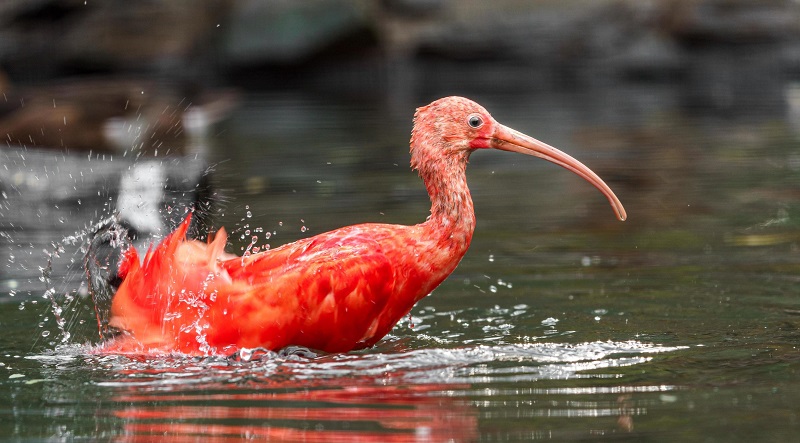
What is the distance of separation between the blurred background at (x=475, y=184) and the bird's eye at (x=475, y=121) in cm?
106

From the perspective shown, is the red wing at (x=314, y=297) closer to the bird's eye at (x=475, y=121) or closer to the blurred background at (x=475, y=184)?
the blurred background at (x=475, y=184)

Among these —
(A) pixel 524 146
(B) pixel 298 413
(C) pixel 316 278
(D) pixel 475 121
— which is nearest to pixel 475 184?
(A) pixel 524 146

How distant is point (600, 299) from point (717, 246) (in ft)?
5.37

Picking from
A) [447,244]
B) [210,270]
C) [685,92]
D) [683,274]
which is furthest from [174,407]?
[685,92]

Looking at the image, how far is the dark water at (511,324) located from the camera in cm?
439

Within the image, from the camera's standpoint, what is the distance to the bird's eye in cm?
569

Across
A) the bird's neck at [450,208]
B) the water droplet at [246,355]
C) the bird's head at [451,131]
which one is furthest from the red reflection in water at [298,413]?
the bird's head at [451,131]

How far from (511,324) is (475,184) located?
5.26m

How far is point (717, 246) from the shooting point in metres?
7.96

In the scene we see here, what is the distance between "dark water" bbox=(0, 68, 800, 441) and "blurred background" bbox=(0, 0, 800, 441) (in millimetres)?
27

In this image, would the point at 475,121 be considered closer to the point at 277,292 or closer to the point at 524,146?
the point at 524,146

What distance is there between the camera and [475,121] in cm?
571

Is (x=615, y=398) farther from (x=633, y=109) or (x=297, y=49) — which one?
(x=297, y=49)

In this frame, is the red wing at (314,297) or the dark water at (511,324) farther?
the red wing at (314,297)
